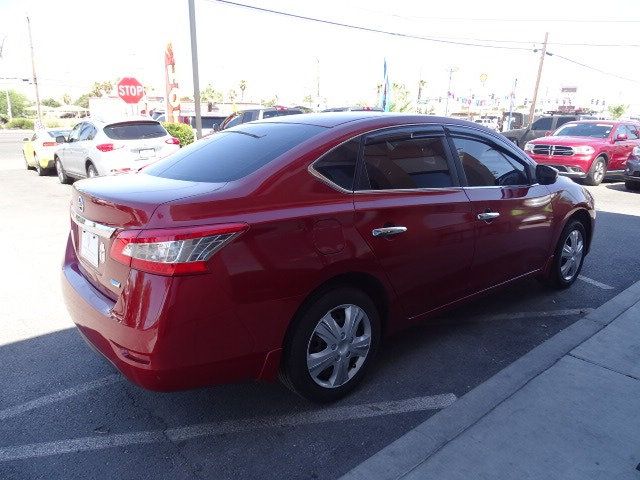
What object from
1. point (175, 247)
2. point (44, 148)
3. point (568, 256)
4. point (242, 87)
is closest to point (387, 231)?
point (175, 247)

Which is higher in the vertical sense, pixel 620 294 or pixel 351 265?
pixel 351 265

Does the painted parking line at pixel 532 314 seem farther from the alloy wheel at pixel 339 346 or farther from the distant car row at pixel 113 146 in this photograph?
the distant car row at pixel 113 146

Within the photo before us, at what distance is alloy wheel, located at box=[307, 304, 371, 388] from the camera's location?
2.94 m

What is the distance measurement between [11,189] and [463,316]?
11.2 metres

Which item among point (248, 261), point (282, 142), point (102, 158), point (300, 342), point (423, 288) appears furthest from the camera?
point (102, 158)

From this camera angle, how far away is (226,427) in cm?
292

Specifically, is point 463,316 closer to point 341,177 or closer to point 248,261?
point 341,177

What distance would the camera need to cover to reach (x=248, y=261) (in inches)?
97.6

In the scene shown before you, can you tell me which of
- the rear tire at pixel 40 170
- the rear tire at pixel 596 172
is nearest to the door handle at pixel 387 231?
the rear tire at pixel 596 172

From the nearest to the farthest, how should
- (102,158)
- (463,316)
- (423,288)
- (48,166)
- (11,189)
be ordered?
(423,288), (463,316), (102,158), (11,189), (48,166)

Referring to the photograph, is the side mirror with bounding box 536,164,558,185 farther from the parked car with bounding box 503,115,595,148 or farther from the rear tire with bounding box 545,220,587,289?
the parked car with bounding box 503,115,595,148

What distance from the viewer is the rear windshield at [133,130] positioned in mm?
10422

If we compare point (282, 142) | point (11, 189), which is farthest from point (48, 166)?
point (282, 142)

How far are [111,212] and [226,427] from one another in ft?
4.51
